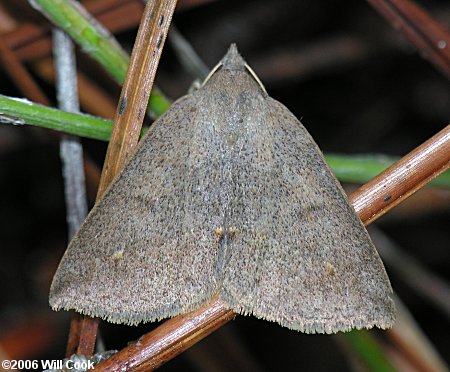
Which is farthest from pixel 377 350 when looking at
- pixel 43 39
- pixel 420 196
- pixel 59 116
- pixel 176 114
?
pixel 43 39

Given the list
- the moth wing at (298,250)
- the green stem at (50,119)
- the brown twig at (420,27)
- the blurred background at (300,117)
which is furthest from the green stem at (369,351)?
the green stem at (50,119)

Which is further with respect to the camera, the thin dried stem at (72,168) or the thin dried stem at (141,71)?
the thin dried stem at (72,168)

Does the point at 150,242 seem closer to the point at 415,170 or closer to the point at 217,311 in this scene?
the point at 217,311

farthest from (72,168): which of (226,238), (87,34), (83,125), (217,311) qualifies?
(217,311)

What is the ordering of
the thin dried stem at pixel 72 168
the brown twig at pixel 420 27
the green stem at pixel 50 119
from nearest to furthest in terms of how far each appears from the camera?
the green stem at pixel 50 119
the thin dried stem at pixel 72 168
the brown twig at pixel 420 27

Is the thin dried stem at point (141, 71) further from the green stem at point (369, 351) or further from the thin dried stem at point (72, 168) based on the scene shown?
the green stem at point (369, 351)

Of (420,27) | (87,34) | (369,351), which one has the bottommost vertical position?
(369,351)

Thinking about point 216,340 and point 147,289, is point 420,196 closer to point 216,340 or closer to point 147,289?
point 216,340
